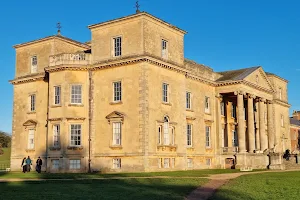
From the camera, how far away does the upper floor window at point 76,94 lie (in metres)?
38.5

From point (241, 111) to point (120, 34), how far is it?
16.6 metres

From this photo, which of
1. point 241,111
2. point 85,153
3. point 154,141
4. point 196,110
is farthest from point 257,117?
point 85,153

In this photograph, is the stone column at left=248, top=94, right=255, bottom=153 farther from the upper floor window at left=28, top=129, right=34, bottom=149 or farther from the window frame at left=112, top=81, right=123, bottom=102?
the upper floor window at left=28, top=129, right=34, bottom=149

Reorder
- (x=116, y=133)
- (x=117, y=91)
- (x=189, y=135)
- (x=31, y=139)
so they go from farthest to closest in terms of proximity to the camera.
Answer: (x=189, y=135)
(x=31, y=139)
(x=117, y=91)
(x=116, y=133)

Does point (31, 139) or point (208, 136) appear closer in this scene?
point (31, 139)

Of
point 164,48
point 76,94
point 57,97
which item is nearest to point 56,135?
point 57,97

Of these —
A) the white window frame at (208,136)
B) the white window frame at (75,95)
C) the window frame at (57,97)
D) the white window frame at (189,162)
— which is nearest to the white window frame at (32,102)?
the window frame at (57,97)

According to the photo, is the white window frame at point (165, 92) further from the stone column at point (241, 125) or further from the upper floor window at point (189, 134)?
the stone column at point (241, 125)

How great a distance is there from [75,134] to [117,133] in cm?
407

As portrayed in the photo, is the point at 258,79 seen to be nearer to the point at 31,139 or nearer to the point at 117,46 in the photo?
the point at 117,46

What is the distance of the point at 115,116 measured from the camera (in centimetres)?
3669

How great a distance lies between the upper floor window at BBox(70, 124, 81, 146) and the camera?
125 feet

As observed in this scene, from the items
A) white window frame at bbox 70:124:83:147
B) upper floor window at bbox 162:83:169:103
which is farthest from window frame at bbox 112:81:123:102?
white window frame at bbox 70:124:83:147

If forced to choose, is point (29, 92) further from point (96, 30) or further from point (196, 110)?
point (196, 110)
